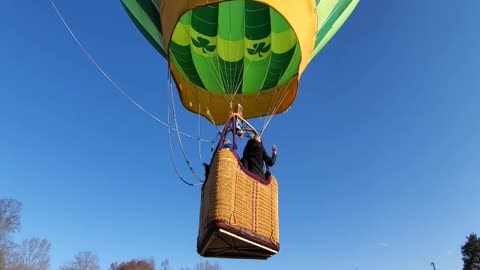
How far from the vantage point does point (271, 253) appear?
4.95 m

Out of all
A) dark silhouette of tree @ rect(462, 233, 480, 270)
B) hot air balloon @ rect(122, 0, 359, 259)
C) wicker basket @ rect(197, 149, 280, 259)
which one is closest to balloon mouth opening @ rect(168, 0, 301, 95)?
hot air balloon @ rect(122, 0, 359, 259)

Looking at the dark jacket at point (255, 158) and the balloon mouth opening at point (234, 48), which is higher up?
the balloon mouth opening at point (234, 48)

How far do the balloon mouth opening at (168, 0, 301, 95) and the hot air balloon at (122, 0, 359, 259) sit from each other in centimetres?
1

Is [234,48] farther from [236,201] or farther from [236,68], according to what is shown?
[236,201]

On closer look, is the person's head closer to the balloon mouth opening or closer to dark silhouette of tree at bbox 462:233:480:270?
the balloon mouth opening

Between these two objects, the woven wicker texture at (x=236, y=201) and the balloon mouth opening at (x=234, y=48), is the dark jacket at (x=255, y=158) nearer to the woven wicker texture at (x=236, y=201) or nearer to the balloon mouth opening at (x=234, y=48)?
the woven wicker texture at (x=236, y=201)

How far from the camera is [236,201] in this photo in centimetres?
448

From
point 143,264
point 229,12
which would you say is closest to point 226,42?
point 229,12

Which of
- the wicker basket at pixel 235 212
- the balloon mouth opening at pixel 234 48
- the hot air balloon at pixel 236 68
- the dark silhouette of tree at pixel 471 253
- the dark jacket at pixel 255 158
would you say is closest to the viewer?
the wicker basket at pixel 235 212

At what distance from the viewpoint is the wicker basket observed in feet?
14.3

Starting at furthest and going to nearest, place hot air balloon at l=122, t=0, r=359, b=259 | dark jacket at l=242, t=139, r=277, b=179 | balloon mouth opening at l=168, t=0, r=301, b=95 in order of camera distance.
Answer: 1. balloon mouth opening at l=168, t=0, r=301, b=95
2. dark jacket at l=242, t=139, r=277, b=179
3. hot air balloon at l=122, t=0, r=359, b=259

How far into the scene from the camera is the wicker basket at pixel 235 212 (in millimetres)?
4363

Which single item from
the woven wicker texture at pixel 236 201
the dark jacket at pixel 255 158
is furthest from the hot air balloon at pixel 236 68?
the dark jacket at pixel 255 158

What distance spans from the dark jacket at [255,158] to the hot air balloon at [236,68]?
199 mm
